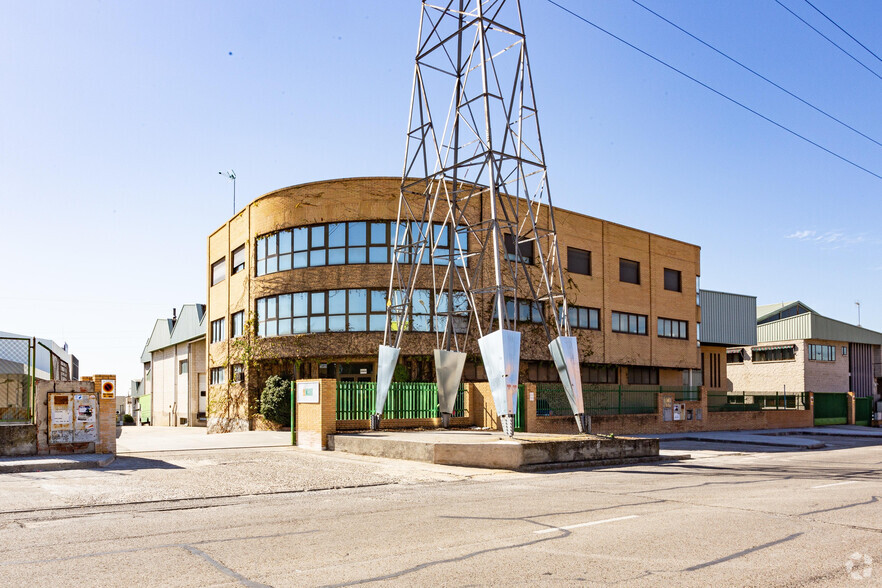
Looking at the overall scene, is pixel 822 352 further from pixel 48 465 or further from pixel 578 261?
pixel 48 465

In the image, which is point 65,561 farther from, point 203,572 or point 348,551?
point 348,551

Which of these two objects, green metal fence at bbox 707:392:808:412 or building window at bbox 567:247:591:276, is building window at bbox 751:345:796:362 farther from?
building window at bbox 567:247:591:276

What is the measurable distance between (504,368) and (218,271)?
79.5ft

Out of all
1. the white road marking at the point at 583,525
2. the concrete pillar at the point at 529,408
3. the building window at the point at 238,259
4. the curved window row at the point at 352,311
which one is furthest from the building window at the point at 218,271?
the white road marking at the point at 583,525

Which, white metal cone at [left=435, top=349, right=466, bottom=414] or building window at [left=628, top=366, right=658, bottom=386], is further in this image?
building window at [left=628, top=366, right=658, bottom=386]

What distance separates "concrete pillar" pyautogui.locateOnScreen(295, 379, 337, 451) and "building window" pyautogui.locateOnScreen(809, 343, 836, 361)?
41.3 m

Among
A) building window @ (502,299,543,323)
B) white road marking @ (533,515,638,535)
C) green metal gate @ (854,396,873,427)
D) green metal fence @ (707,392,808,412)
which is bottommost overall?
green metal gate @ (854,396,873,427)

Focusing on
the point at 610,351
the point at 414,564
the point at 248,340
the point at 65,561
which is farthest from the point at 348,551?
the point at 610,351

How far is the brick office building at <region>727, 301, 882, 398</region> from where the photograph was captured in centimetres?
5109

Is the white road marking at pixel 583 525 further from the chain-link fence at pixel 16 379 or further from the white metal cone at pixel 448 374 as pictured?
the chain-link fence at pixel 16 379

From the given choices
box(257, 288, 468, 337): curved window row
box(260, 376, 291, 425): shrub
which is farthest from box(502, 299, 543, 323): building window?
box(260, 376, 291, 425): shrub

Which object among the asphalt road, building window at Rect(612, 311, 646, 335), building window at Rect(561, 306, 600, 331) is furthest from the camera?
building window at Rect(612, 311, 646, 335)

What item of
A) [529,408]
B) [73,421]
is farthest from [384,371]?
[73,421]

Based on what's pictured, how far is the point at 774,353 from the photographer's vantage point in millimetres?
52594
